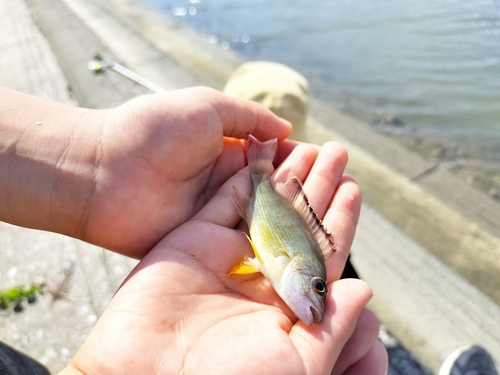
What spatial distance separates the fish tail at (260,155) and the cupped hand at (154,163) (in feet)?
0.78

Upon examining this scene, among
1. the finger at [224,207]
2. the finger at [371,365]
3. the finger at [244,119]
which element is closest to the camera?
the finger at [371,365]

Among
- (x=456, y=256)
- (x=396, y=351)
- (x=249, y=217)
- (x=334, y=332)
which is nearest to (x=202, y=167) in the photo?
(x=249, y=217)

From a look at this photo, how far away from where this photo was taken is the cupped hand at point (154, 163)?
2523 millimetres

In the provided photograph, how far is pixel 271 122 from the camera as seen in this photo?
10.2ft

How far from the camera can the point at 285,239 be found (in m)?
2.50

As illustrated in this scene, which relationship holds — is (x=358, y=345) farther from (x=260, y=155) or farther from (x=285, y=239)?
(x=260, y=155)

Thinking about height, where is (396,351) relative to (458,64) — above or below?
below

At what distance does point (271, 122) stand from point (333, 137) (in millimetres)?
3333

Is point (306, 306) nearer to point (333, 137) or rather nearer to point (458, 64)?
point (333, 137)

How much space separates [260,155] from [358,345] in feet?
4.83

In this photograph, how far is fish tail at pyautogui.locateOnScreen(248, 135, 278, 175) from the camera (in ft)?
9.48

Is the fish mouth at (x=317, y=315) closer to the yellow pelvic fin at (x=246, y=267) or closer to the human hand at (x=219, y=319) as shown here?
the human hand at (x=219, y=319)

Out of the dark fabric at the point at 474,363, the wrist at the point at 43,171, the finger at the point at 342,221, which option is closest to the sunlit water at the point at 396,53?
the dark fabric at the point at 474,363

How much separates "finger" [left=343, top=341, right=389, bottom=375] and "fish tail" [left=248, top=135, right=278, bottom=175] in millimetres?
1387
